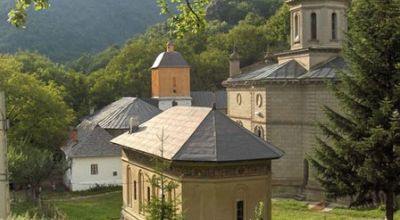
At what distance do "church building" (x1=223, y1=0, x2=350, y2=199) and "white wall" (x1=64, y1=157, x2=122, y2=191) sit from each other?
1012cm

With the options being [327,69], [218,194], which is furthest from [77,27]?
[218,194]

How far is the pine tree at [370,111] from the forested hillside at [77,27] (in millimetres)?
65684

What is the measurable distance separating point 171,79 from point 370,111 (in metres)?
30.8

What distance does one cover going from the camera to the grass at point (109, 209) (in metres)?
22.0

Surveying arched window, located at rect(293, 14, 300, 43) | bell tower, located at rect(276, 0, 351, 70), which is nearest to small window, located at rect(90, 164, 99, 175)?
bell tower, located at rect(276, 0, 351, 70)

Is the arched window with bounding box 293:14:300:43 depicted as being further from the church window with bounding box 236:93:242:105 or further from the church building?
the church window with bounding box 236:93:242:105

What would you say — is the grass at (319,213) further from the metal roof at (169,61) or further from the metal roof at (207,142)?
the metal roof at (169,61)

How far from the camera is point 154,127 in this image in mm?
21938

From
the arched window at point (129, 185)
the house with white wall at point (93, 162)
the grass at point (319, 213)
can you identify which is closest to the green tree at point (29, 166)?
the house with white wall at point (93, 162)

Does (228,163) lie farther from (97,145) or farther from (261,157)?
(97,145)

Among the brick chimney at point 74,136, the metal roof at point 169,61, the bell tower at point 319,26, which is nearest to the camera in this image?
the bell tower at point 319,26

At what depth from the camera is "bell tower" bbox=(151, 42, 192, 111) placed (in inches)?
1809

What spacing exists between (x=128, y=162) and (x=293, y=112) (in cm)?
825

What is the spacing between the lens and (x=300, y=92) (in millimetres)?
25641
